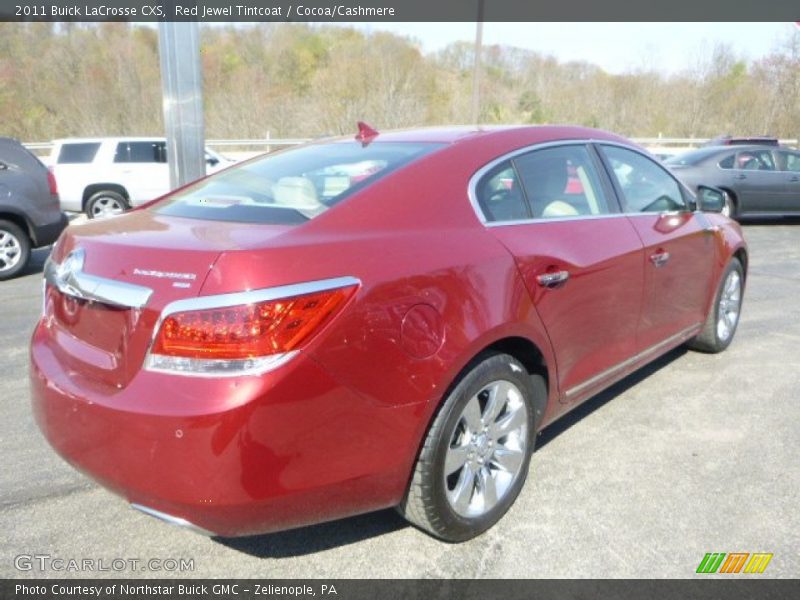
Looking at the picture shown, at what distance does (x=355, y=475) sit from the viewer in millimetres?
2191

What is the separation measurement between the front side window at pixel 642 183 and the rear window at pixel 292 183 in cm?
129

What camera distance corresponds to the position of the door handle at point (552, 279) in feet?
9.09

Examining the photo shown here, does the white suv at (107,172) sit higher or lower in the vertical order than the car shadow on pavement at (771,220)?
higher

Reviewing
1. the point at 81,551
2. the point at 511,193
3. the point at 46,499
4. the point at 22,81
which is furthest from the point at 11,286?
the point at 22,81

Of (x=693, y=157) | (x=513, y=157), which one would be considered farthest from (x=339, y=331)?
(x=693, y=157)

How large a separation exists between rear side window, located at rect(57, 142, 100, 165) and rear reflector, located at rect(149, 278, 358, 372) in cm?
1285

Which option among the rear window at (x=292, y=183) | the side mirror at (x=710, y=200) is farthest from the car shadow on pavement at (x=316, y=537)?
the side mirror at (x=710, y=200)

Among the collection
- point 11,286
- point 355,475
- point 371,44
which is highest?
point 371,44

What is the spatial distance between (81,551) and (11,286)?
19.2 feet

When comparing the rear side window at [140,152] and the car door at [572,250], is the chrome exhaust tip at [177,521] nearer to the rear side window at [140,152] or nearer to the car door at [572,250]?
the car door at [572,250]

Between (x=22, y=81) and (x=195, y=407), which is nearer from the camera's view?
(x=195, y=407)

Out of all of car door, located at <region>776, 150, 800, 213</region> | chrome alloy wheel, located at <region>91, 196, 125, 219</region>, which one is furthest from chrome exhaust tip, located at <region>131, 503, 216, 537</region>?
car door, located at <region>776, 150, 800, 213</region>

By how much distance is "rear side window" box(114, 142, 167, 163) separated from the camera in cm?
1345

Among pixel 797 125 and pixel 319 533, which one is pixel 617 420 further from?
pixel 797 125
